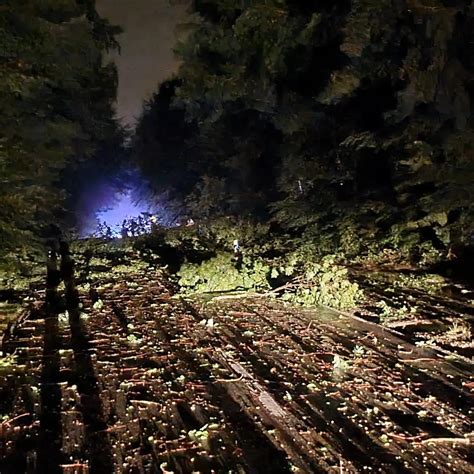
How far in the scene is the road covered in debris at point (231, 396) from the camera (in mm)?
2457

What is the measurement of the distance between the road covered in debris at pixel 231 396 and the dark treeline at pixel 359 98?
2300 mm

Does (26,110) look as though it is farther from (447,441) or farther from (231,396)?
(447,441)

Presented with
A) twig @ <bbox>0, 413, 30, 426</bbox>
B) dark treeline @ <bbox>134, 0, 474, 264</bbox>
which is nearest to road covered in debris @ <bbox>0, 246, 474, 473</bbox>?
twig @ <bbox>0, 413, 30, 426</bbox>

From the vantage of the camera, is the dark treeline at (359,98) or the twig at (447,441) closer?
the twig at (447,441)

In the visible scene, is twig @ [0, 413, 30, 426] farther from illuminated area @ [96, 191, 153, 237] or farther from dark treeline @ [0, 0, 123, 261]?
illuminated area @ [96, 191, 153, 237]

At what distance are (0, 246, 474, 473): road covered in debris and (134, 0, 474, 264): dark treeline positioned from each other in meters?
2.30

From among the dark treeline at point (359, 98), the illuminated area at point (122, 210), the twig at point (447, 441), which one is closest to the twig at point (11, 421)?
the twig at point (447, 441)

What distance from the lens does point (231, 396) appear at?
3174 mm

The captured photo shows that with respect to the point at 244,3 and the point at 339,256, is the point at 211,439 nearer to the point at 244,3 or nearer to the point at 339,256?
the point at 339,256

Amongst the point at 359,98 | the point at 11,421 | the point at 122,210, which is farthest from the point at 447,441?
the point at 122,210

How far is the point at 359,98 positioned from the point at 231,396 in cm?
672

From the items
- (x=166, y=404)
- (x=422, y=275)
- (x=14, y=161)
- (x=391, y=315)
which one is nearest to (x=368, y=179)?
(x=422, y=275)

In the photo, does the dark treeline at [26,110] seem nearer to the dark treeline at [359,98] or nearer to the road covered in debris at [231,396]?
the road covered in debris at [231,396]

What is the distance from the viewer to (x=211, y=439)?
8.66 feet
